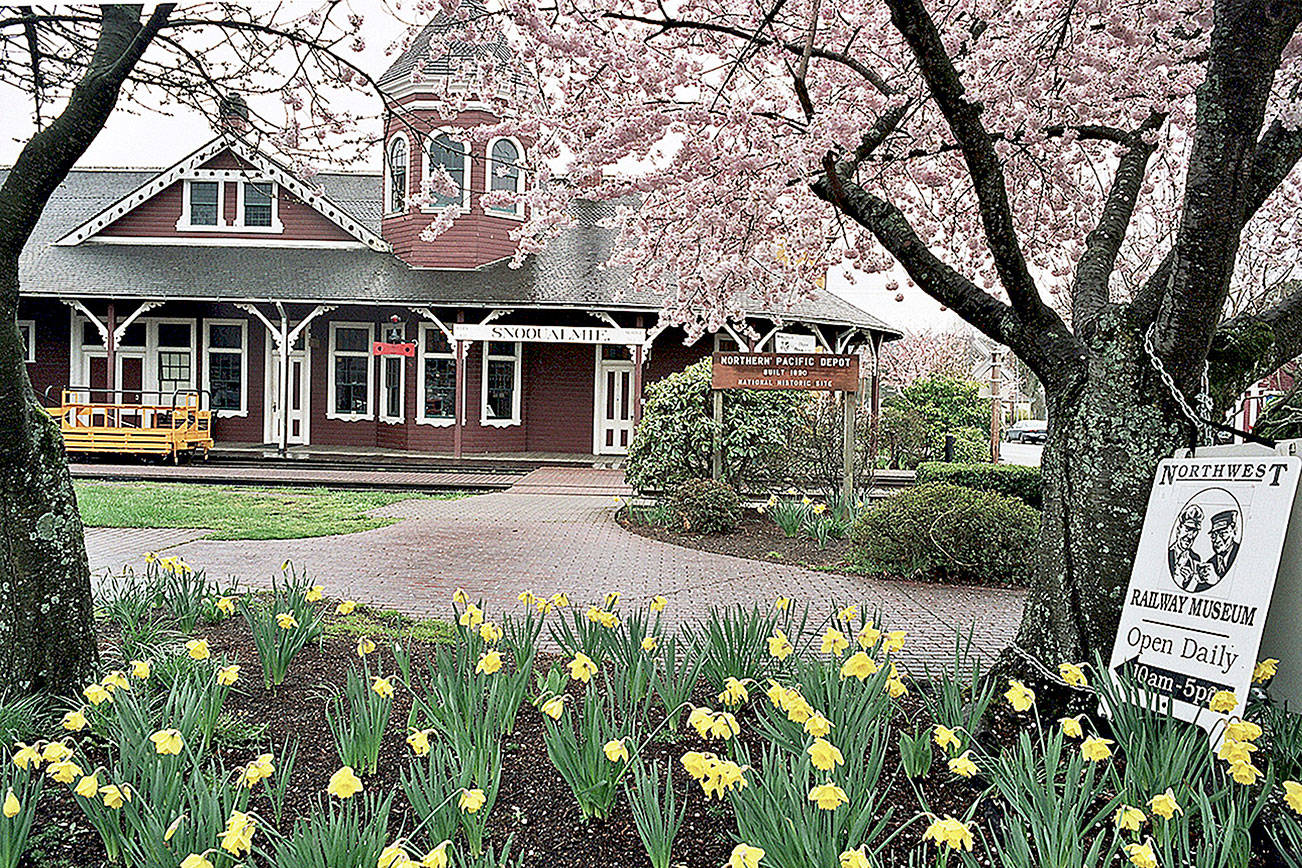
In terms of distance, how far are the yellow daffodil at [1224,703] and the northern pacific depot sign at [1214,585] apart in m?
0.02

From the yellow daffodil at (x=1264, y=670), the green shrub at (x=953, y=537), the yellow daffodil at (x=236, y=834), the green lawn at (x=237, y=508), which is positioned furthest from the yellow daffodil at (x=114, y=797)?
the green lawn at (x=237, y=508)

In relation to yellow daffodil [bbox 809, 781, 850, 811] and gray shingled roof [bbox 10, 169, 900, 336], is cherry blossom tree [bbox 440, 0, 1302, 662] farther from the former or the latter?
gray shingled roof [bbox 10, 169, 900, 336]

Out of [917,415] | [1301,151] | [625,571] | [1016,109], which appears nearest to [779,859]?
[1301,151]

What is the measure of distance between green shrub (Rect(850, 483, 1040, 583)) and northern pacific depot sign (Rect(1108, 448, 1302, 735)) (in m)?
5.14

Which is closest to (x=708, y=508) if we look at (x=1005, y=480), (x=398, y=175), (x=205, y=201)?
(x=1005, y=480)

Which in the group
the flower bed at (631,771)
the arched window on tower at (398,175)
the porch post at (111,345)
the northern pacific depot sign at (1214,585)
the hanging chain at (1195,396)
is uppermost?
the arched window on tower at (398,175)

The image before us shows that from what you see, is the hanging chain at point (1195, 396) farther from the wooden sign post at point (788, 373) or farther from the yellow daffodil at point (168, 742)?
the wooden sign post at point (788, 373)

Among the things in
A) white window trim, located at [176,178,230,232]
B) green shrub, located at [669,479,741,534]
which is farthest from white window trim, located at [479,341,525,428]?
green shrub, located at [669,479,741,534]

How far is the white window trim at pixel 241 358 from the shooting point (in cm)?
2391

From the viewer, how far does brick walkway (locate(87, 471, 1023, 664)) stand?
7.27 m

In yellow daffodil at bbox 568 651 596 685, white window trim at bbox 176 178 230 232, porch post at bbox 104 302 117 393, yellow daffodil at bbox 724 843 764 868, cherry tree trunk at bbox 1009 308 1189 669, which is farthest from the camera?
white window trim at bbox 176 178 230 232

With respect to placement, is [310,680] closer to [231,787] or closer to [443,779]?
[231,787]

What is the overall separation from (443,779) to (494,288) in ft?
67.1

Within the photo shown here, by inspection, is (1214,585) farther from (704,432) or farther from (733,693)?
(704,432)
